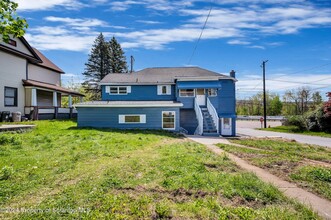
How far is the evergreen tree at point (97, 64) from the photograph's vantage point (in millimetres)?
41500

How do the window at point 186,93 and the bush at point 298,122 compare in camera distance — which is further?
the bush at point 298,122

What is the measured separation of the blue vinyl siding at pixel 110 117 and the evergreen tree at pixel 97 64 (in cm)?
2549

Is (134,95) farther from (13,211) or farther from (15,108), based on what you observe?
(13,211)

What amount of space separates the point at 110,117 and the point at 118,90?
5.38 m

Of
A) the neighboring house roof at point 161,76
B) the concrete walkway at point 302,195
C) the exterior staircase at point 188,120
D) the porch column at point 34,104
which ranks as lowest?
the concrete walkway at point 302,195

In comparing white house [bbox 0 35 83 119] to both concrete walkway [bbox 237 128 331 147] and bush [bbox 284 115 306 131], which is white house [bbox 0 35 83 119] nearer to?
concrete walkway [bbox 237 128 331 147]

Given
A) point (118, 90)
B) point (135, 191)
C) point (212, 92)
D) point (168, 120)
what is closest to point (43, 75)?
point (118, 90)

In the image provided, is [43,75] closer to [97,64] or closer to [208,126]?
[97,64]

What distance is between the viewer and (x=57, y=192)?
161 inches

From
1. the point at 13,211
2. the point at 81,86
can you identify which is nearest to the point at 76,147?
the point at 13,211

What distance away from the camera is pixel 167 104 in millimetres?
17531

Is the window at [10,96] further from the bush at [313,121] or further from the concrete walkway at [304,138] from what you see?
the bush at [313,121]

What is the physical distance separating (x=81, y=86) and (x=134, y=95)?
88.8ft

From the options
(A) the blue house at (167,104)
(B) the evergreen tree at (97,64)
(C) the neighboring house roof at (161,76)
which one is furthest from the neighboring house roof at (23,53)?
(B) the evergreen tree at (97,64)
